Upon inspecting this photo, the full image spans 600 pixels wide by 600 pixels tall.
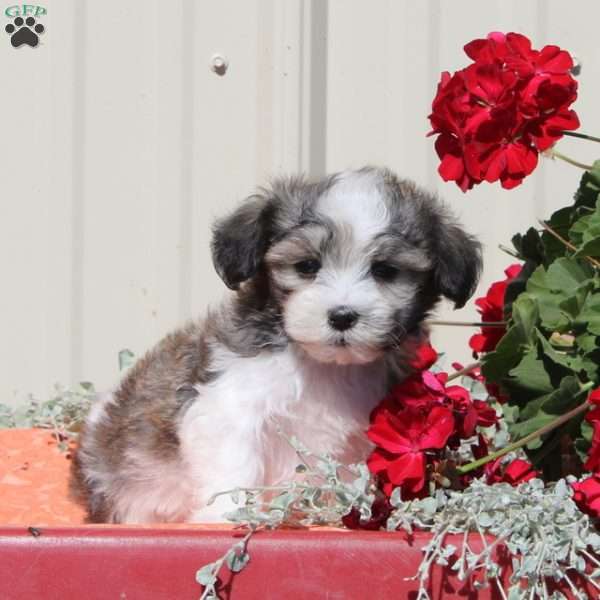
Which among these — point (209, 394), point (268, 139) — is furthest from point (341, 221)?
point (268, 139)

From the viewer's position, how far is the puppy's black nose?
3.23 meters

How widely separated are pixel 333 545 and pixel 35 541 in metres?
0.63

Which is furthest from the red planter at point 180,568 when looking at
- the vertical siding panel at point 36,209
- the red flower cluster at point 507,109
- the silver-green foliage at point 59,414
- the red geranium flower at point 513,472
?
the vertical siding panel at point 36,209

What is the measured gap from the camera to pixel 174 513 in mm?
3936

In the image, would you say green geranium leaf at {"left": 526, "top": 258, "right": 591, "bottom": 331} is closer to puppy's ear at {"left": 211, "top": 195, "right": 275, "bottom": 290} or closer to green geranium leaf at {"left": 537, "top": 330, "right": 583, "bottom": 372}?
green geranium leaf at {"left": 537, "top": 330, "right": 583, "bottom": 372}

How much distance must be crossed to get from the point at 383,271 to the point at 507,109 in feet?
2.01

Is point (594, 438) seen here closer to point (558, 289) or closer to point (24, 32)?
point (558, 289)

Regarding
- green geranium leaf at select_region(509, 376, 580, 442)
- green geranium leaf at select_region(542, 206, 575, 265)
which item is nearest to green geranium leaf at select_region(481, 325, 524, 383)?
green geranium leaf at select_region(509, 376, 580, 442)

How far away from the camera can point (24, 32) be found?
5.59 meters

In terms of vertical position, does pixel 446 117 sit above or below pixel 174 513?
above

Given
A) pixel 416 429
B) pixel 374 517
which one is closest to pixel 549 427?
pixel 416 429

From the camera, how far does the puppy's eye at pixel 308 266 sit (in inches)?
133

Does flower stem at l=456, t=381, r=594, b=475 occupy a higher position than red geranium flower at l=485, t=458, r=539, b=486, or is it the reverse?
flower stem at l=456, t=381, r=594, b=475

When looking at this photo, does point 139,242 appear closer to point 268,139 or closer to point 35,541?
point 268,139
